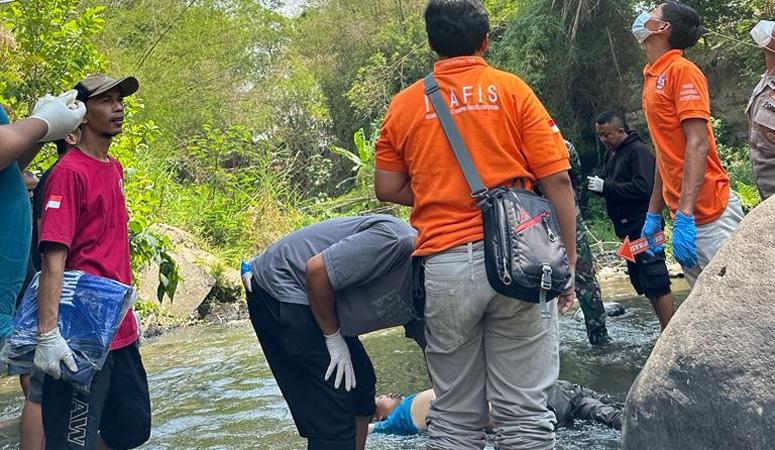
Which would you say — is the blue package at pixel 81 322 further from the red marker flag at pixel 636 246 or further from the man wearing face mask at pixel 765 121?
the red marker flag at pixel 636 246

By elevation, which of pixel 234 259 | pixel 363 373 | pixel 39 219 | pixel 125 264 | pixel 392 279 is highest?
pixel 39 219

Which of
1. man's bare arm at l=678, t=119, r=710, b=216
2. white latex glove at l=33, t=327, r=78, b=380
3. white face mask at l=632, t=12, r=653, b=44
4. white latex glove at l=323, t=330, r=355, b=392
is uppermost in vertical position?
white face mask at l=632, t=12, r=653, b=44

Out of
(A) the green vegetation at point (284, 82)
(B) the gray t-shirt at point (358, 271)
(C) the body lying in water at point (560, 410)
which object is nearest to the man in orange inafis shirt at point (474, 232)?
(B) the gray t-shirt at point (358, 271)

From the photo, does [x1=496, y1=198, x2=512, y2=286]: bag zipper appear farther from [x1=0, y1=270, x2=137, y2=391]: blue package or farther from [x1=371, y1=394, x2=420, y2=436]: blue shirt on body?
[x1=371, y1=394, x2=420, y2=436]: blue shirt on body

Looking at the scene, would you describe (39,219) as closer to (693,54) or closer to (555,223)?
(555,223)

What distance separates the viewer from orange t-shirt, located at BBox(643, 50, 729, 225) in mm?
4754

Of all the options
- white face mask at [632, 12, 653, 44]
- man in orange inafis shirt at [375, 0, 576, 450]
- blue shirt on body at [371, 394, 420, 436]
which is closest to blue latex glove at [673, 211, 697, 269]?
white face mask at [632, 12, 653, 44]

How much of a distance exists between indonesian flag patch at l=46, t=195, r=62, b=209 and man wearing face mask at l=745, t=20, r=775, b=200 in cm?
317

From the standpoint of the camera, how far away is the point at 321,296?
3805mm

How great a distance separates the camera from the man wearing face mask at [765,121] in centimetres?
449

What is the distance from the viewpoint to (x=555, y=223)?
11.3ft

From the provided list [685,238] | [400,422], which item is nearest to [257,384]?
[400,422]

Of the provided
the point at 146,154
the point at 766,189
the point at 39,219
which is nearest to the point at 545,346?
the point at 766,189

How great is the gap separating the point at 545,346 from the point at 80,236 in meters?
1.89
